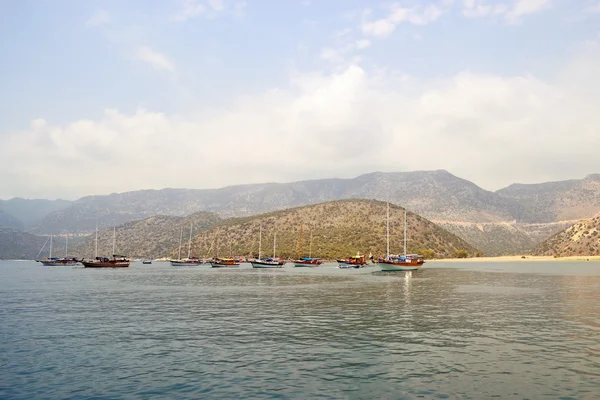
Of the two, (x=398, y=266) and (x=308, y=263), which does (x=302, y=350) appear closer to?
(x=398, y=266)

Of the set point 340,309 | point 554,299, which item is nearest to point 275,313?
point 340,309

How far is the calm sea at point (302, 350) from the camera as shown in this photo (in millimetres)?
19781

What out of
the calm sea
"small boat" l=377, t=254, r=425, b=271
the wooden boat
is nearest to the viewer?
the calm sea

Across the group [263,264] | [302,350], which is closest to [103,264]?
[263,264]

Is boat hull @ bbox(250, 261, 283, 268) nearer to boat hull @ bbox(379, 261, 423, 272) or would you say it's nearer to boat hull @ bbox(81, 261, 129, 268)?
boat hull @ bbox(379, 261, 423, 272)

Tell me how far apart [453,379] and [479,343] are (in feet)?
29.1

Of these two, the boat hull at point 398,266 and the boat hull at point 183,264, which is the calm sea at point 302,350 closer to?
the boat hull at point 398,266

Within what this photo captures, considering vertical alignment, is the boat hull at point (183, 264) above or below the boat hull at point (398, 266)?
below

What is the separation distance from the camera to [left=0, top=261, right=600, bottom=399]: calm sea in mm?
19781

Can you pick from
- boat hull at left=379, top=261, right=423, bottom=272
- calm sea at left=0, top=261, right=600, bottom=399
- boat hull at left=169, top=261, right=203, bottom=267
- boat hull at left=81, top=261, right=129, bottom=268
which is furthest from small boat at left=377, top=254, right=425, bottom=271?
boat hull at left=81, top=261, right=129, bottom=268

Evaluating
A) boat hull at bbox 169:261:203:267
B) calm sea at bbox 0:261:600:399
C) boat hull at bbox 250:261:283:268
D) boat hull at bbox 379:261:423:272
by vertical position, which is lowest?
boat hull at bbox 169:261:203:267

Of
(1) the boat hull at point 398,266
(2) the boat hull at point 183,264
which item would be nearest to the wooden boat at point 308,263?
(1) the boat hull at point 398,266

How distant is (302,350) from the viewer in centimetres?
2691

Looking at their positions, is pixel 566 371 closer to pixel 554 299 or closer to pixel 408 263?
pixel 554 299
